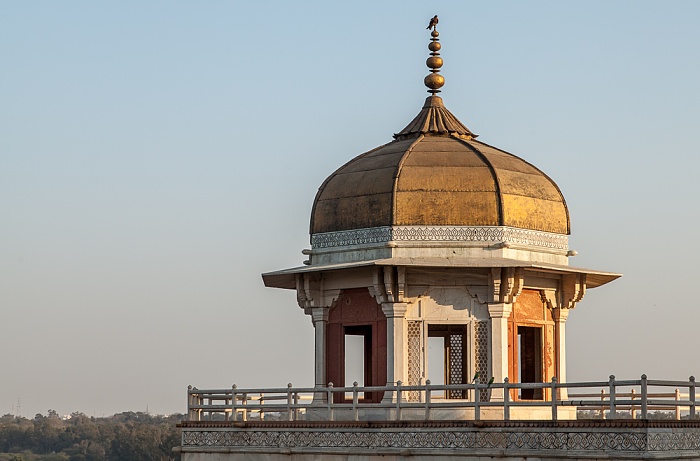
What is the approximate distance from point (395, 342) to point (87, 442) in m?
116

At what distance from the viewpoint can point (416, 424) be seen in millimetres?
27625

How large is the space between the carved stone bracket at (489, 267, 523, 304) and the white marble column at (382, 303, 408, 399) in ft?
6.34

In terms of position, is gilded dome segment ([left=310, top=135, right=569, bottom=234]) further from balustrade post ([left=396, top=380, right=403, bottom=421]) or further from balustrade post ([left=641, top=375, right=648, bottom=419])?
balustrade post ([left=641, top=375, right=648, bottom=419])

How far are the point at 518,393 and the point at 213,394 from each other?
6625 millimetres

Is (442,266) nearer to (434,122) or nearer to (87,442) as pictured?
(434,122)

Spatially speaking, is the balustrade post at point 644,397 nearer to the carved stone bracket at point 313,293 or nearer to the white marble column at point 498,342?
the white marble column at point 498,342

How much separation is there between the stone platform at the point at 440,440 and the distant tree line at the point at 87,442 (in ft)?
243

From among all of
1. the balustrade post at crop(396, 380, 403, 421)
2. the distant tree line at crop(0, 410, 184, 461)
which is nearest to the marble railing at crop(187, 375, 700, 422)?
the balustrade post at crop(396, 380, 403, 421)

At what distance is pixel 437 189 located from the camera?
3130cm

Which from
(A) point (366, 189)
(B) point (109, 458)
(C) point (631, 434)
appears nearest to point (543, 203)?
(A) point (366, 189)

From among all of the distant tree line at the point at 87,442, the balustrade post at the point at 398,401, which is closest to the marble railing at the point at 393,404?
the balustrade post at the point at 398,401

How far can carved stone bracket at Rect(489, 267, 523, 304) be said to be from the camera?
30859 millimetres

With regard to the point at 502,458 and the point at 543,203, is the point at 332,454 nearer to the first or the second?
the point at 502,458

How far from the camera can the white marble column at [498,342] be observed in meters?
30.8
